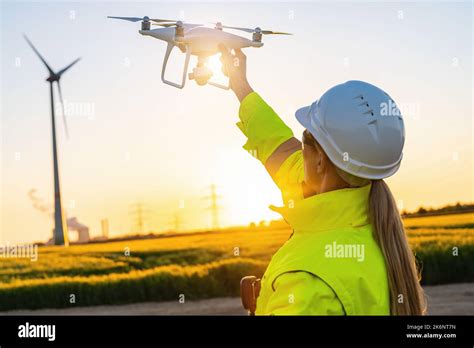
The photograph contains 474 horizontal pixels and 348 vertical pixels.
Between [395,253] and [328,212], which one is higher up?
[328,212]

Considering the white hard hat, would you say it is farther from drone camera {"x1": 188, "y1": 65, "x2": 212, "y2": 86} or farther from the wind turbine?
the wind turbine

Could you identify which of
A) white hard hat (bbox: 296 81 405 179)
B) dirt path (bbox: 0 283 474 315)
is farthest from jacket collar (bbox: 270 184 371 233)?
dirt path (bbox: 0 283 474 315)

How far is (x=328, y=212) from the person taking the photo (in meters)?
2.94

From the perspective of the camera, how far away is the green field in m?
24.8

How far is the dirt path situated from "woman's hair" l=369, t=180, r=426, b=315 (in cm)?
1934

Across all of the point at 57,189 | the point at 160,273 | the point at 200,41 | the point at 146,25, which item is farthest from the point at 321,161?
the point at 57,189

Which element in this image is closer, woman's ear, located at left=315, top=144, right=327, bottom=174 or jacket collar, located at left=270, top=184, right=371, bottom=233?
jacket collar, located at left=270, top=184, right=371, bottom=233

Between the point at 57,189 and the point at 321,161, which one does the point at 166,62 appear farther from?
the point at 57,189

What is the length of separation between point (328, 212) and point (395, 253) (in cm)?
30

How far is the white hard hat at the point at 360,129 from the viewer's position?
10.1ft

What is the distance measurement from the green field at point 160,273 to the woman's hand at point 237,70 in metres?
20.0

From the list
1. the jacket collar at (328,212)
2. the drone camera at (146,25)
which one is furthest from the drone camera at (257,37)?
the jacket collar at (328,212)
